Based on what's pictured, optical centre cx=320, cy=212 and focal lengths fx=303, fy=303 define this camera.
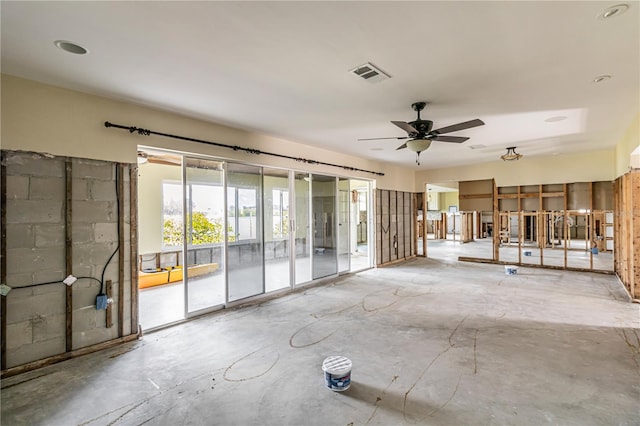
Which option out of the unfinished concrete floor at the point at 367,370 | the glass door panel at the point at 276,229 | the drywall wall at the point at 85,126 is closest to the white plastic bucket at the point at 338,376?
the unfinished concrete floor at the point at 367,370

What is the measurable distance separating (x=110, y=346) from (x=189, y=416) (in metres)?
1.80

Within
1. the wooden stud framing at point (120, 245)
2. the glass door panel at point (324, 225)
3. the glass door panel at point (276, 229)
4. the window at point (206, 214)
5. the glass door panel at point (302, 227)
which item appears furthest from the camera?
the glass door panel at point (324, 225)

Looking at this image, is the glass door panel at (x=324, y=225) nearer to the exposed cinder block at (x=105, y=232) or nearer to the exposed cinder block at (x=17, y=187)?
the exposed cinder block at (x=105, y=232)

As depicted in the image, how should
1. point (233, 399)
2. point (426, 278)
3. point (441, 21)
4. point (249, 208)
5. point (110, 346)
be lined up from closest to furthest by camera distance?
point (441, 21) → point (233, 399) → point (110, 346) → point (249, 208) → point (426, 278)

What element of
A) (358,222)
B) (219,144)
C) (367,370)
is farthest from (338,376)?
(358,222)

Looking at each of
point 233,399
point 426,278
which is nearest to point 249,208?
point 233,399

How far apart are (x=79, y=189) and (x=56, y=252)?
26.9 inches

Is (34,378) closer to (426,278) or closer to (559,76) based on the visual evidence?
(559,76)

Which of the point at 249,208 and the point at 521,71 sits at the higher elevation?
the point at 521,71

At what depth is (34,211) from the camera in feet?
9.78

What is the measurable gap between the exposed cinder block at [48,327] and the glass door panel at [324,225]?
4.01 metres

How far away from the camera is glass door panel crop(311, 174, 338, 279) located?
629 cm

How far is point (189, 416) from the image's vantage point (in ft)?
7.24

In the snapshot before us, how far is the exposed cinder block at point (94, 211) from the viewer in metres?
3.24
